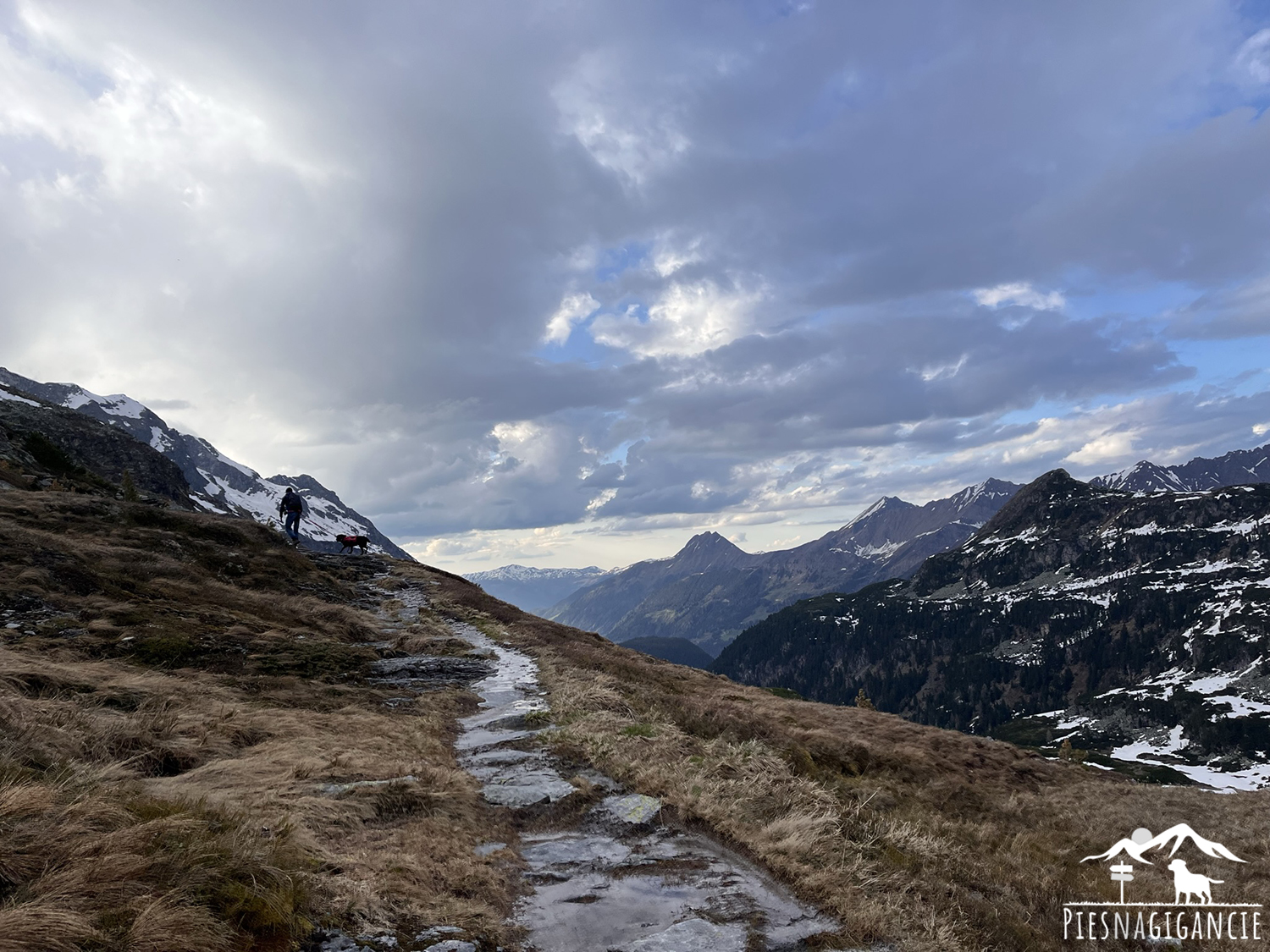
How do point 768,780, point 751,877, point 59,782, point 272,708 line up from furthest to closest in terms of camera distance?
1. point 272,708
2. point 768,780
3. point 751,877
4. point 59,782

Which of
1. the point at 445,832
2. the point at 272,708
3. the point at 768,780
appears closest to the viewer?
the point at 445,832

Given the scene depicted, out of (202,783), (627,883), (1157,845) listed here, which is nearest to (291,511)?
(202,783)

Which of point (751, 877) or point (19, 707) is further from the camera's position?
point (19, 707)

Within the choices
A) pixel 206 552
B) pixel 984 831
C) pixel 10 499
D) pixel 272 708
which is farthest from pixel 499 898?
pixel 10 499

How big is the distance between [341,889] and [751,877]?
5.33 metres

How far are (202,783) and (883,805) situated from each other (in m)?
14.3

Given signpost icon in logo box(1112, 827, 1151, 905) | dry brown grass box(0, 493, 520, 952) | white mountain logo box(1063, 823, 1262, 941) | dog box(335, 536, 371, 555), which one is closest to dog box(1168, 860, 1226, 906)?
white mountain logo box(1063, 823, 1262, 941)

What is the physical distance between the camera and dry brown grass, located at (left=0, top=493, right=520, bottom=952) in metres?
5.41

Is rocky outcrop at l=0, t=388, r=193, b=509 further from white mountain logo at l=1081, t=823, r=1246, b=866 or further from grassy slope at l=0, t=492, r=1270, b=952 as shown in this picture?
white mountain logo at l=1081, t=823, r=1246, b=866

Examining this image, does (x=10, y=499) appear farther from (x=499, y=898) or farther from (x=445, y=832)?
(x=499, y=898)

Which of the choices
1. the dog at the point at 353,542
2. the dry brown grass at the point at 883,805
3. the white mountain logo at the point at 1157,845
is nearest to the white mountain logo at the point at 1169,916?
the dry brown grass at the point at 883,805

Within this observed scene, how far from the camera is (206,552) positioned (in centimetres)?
3372

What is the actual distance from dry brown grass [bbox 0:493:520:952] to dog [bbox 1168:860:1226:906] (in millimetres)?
12379

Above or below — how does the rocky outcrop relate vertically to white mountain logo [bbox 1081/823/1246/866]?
above
